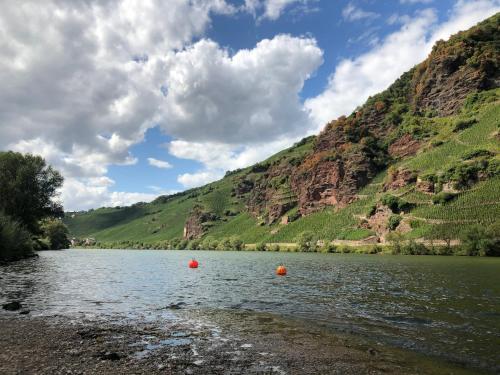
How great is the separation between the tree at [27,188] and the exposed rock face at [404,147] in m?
151

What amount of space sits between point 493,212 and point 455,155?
38045 mm

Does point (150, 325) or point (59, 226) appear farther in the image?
point (59, 226)

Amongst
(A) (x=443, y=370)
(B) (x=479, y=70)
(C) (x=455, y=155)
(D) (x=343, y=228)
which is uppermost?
(B) (x=479, y=70)

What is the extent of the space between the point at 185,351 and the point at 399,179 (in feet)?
488

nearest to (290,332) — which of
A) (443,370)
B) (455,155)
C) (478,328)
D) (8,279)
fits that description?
(443,370)

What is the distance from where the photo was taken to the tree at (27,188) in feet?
267

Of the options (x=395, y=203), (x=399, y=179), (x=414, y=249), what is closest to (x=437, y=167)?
(x=399, y=179)

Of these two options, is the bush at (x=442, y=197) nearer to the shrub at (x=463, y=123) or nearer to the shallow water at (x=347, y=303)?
the shrub at (x=463, y=123)

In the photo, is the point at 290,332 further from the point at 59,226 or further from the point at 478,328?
the point at 59,226

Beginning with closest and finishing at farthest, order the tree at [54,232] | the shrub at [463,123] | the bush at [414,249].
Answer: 1. the bush at [414,249]
2. the shrub at [463,123]
3. the tree at [54,232]

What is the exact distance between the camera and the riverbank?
13.0 metres

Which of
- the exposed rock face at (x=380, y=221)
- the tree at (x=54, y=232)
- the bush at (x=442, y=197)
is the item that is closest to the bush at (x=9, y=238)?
the tree at (x=54, y=232)

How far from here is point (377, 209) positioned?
5807 inches

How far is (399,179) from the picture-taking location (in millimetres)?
149375
